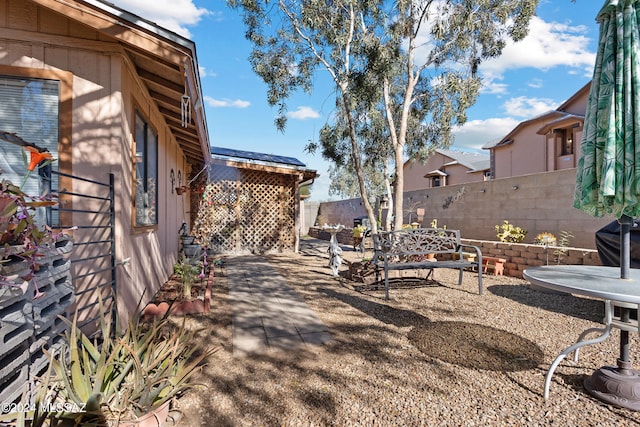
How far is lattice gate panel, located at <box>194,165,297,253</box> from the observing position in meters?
10.1

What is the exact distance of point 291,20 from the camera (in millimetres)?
8750

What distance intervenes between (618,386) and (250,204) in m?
9.40

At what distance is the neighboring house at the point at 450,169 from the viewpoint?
2173cm

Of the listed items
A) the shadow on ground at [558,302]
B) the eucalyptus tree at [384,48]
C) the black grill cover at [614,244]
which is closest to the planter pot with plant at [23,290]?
the shadow on ground at [558,302]

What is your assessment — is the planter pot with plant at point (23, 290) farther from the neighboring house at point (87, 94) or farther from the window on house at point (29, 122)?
the window on house at point (29, 122)

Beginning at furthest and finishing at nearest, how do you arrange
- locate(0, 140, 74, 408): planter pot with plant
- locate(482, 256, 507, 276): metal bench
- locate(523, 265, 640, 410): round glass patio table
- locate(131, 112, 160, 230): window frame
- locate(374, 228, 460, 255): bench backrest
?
1. locate(482, 256, 507, 276): metal bench
2. locate(374, 228, 460, 255): bench backrest
3. locate(131, 112, 160, 230): window frame
4. locate(523, 265, 640, 410): round glass patio table
5. locate(0, 140, 74, 408): planter pot with plant

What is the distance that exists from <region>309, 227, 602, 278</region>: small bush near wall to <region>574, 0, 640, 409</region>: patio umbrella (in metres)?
3.58

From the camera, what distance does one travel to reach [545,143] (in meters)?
14.6

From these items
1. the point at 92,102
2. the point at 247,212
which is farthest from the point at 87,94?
the point at 247,212

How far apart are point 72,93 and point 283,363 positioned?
3.14 m

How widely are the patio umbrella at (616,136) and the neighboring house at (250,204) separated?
846cm

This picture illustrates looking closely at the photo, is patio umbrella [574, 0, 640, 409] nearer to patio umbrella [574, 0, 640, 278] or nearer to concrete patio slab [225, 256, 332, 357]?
patio umbrella [574, 0, 640, 278]

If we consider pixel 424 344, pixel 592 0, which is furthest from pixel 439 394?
pixel 592 0

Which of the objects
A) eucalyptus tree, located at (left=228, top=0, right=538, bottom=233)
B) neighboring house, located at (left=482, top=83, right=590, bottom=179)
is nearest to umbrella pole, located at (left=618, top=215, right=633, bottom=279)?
eucalyptus tree, located at (left=228, top=0, right=538, bottom=233)
